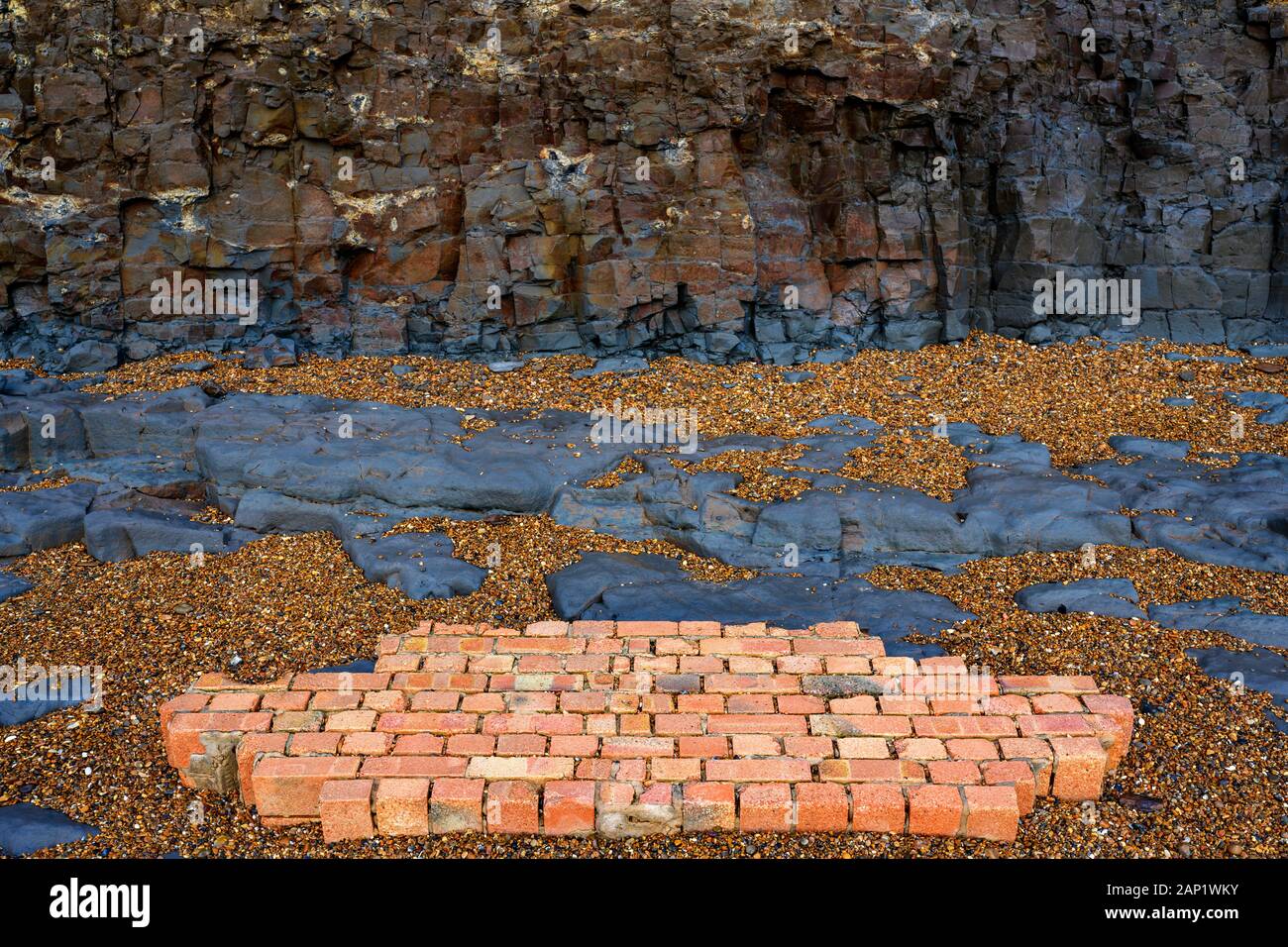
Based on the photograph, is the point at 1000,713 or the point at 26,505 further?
the point at 26,505

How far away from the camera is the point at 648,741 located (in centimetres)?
500

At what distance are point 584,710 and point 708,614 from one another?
6.43 ft

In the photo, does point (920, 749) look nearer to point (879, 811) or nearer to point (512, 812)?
point (879, 811)

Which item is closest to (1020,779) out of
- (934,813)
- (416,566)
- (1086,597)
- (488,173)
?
(934,813)

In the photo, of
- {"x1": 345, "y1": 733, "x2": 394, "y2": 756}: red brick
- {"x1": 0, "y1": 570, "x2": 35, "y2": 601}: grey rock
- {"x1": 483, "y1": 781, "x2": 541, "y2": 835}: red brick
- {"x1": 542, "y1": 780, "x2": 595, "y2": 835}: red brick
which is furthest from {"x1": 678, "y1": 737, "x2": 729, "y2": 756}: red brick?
{"x1": 0, "y1": 570, "x2": 35, "y2": 601}: grey rock

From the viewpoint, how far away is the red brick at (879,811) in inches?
183

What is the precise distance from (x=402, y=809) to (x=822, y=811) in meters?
2.05

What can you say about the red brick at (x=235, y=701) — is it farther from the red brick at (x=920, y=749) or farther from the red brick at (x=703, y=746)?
the red brick at (x=920, y=749)

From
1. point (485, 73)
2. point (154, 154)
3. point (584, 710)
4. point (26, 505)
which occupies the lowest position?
point (26, 505)

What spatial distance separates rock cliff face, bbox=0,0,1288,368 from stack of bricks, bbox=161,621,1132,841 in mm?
8158

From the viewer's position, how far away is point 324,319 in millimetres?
13328

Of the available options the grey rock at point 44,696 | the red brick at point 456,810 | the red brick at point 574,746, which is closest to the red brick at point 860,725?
the red brick at point 574,746

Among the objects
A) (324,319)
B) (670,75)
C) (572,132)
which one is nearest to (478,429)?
(324,319)

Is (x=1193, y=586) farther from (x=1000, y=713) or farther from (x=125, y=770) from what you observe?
(x=125, y=770)
